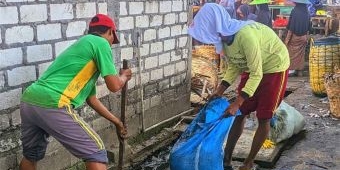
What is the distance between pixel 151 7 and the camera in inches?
240

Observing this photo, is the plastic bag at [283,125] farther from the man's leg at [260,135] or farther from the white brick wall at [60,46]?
the white brick wall at [60,46]

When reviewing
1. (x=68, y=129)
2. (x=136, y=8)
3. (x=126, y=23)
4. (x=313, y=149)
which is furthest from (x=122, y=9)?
(x=313, y=149)

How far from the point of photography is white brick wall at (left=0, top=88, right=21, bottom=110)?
3.98 meters

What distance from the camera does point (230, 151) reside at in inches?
196

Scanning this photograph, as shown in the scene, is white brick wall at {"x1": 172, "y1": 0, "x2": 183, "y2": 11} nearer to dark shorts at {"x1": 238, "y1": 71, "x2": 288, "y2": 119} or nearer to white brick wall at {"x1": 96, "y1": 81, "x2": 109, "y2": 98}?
white brick wall at {"x1": 96, "y1": 81, "x2": 109, "y2": 98}

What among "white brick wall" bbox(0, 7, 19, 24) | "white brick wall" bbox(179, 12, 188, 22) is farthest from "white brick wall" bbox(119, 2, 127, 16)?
"white brick wall" bbox(0, 7, 19, 24)

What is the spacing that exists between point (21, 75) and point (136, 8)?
2.08 m

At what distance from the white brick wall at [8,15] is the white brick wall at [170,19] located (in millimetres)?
2779

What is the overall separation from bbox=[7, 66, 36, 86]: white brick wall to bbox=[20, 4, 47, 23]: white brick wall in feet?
1.47

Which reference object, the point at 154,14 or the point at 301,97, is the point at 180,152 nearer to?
the point at 154,14

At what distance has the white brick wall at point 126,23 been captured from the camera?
A: 18.1ft

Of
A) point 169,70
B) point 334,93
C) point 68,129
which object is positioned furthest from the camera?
point 334,93

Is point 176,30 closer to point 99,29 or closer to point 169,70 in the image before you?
point 169,70

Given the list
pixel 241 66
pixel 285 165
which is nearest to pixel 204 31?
pixel 241 66
